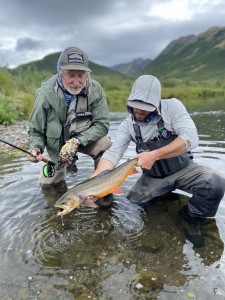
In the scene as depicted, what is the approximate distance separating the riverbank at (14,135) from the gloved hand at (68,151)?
4751 millimetres

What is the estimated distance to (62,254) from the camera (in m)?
4.44

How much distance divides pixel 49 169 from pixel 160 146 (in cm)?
224

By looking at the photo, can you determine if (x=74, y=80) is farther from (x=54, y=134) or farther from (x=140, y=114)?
(x=140, y=114)

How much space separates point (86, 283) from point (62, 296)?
12.3 inches

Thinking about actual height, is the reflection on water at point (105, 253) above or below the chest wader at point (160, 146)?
below

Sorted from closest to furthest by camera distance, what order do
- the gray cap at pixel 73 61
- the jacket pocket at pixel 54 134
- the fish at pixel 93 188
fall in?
the fish at pixel 93 188, the gray cap at pixel 73 61, the jacket pocket at pixel 54 134

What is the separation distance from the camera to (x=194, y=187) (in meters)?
5.02

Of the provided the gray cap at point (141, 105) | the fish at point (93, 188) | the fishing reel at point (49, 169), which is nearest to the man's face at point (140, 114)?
the gray cap at point (141, 105)

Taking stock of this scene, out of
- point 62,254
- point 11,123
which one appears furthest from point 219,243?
point 11,123

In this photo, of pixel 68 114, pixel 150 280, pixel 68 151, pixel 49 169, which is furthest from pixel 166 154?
pixel 49 169

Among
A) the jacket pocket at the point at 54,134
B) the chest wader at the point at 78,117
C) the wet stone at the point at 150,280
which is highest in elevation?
the chest wader at the point at 78,117

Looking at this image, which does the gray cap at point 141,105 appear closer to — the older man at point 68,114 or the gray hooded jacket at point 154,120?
the gray hooded jacket at point 154,120

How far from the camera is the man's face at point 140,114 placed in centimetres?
487

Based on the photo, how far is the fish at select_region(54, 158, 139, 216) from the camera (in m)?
4.40
